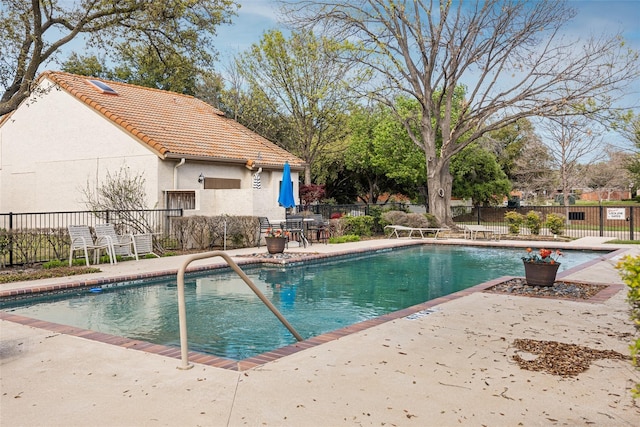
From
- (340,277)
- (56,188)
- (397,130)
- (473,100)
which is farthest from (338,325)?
(397,130)

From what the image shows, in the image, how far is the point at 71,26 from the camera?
1229 cm

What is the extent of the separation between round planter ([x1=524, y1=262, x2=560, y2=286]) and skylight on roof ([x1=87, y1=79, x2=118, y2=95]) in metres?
16.4

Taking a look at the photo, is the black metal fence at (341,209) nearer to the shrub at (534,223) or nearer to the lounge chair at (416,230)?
the lounge chair at (416,230)

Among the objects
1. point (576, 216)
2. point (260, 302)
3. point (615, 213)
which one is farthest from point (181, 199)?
point (576, 216)

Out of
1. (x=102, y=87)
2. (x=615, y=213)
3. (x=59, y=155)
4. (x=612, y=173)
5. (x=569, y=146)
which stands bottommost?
(x=615, y=213)

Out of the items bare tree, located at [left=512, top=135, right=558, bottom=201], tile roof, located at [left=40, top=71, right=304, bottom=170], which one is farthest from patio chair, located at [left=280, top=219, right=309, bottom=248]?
bare tree, located at [left=512, top=135, right=558, bottom=201]

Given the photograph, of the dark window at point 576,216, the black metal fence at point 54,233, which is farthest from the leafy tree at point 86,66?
the dark window at point 576,216

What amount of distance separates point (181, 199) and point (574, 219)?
72.3 ft

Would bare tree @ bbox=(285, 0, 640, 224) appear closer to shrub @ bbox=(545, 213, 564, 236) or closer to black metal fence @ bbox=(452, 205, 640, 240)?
shrub @ bbox=(545, 213, 564, 236)

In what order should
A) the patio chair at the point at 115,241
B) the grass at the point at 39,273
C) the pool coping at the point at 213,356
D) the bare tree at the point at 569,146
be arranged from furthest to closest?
the bare tree at the point at 569,146, the patio chair at the point at 115,241, the grass at the point at 39,273, the pool coping at the point at 213,356

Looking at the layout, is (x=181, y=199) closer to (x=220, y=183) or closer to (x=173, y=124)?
(x=220, y=183)

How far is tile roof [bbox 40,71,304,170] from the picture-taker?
17016 mm

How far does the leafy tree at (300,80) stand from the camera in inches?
1055

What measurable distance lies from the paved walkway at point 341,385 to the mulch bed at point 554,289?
2.13 metres
